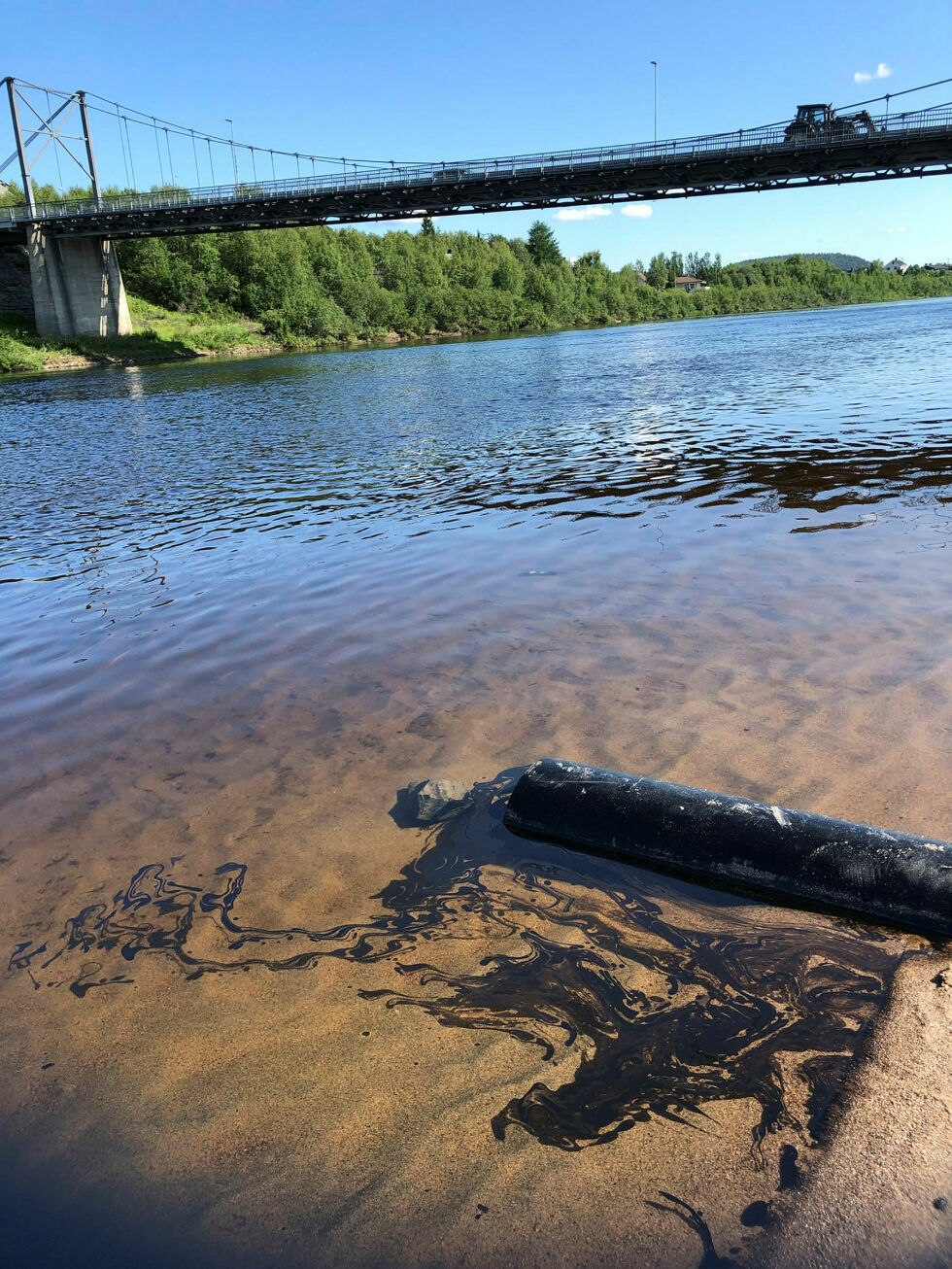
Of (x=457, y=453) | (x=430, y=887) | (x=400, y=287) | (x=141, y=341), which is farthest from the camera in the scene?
(x=400, y=287)

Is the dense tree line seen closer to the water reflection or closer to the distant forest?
the distant forest

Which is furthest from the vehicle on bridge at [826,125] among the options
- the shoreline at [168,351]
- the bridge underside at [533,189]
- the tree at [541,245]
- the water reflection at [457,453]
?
the tree at [541,245]

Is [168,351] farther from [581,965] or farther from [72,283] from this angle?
[581,965]

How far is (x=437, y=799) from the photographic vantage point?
4.20 m

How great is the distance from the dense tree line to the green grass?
4880 millimetres

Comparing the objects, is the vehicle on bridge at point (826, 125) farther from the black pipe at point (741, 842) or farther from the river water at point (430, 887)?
the black pipe at point (741, 842)

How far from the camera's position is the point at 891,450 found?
43.9 feet

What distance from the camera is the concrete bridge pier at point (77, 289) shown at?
67.0 metres

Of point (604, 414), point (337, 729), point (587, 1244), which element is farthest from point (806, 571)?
point (604, 414)

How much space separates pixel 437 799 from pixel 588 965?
134cm

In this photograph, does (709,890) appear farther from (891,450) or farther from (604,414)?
(604,414)

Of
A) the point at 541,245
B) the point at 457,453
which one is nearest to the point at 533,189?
the point at 457,453

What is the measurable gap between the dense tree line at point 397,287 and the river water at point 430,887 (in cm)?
8174

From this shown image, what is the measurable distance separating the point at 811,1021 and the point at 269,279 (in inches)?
3882
